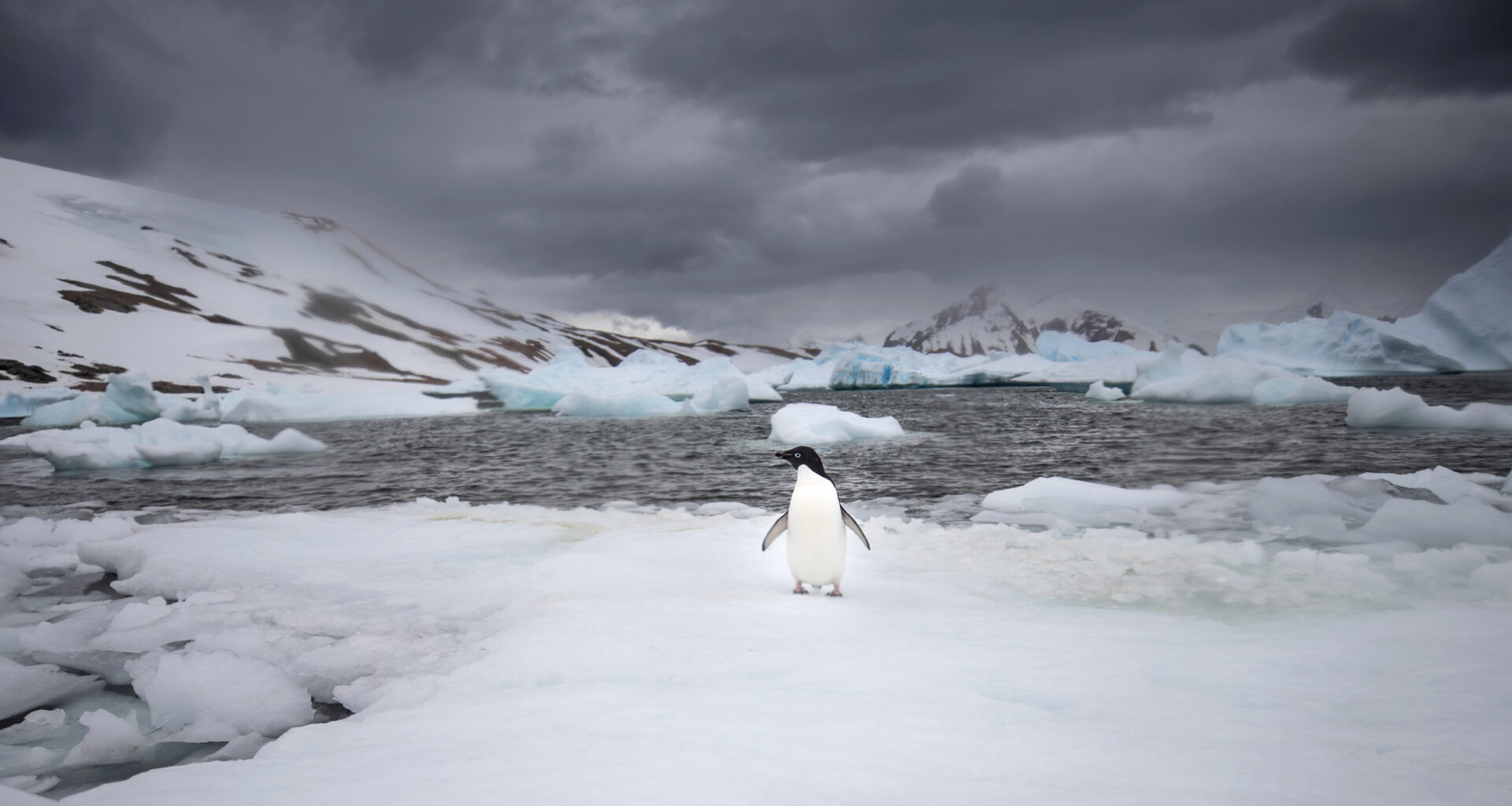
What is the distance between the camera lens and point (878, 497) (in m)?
10.7

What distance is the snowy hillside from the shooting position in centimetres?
3997

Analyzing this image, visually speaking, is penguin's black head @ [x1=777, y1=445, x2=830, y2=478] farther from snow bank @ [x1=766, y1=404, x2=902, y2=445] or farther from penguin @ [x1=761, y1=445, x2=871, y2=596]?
snow bank @ [x1=766, y1=404, x2=902, y2=445]

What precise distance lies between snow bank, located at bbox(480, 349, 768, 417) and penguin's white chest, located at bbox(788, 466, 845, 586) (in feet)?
97.9

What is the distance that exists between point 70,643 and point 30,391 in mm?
51636

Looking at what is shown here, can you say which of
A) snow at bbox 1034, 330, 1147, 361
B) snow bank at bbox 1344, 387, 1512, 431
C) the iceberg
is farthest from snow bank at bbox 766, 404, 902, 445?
snow at bbox 1034, 330, 1147, 361

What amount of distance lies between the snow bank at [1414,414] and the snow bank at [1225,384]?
11.8 m

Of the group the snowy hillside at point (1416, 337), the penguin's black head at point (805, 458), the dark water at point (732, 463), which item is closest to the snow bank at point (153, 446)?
the dark water at point (732, 463)

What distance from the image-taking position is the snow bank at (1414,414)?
54.4ft

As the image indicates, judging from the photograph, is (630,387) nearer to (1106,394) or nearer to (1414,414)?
(1106,394)

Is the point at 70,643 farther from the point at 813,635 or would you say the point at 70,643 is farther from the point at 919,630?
the point at 919,630

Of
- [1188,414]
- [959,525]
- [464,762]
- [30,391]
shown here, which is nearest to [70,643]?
[464,762]

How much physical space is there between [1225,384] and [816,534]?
110ft

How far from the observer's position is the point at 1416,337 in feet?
141

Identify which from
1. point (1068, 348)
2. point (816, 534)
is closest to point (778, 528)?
point (816, 534)
